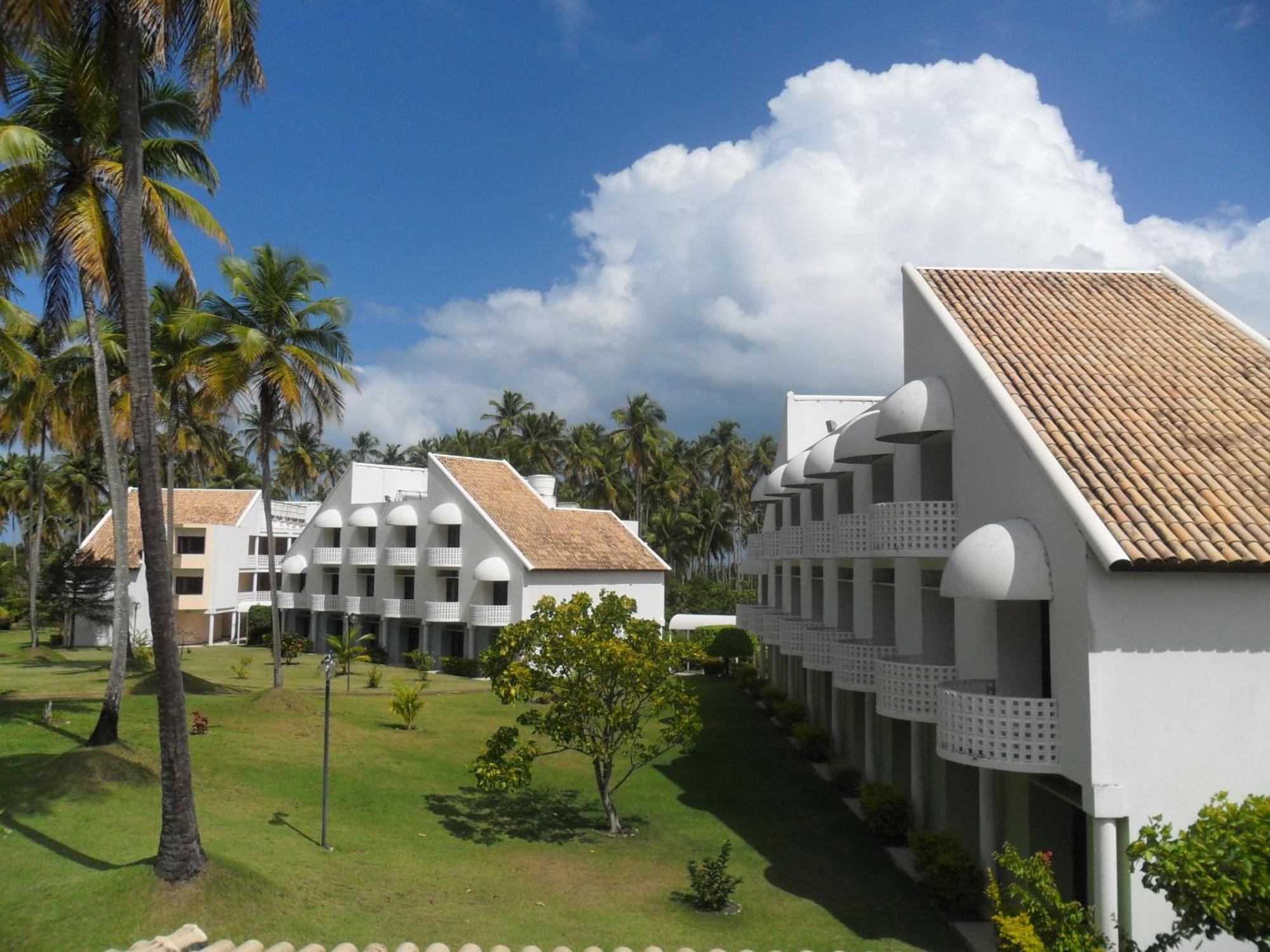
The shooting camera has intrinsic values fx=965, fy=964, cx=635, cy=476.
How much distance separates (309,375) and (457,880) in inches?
793

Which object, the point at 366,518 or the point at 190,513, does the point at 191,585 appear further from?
the point at 366,518

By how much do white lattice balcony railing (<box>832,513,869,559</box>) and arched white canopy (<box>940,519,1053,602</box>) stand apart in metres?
5.60

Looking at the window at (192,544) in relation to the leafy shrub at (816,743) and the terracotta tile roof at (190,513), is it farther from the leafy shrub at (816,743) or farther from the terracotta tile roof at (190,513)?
the leafy shrub at (816,743)

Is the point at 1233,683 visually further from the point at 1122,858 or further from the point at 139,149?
the point at 139,149

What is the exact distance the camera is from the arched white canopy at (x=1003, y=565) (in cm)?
1366

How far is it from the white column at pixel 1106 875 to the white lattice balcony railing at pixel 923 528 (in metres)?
5.69

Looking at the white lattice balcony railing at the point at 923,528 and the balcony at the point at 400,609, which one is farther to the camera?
the balcony at the point at 400,609

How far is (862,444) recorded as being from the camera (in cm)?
2038

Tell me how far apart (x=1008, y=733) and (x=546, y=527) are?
33.1m

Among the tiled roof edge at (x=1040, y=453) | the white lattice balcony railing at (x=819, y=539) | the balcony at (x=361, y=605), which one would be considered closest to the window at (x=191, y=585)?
the balcony at (x=361, y=605)

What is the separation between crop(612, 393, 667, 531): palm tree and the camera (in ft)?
237

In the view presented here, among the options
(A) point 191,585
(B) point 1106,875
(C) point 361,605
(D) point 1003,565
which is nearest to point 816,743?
(D) point 1003,565

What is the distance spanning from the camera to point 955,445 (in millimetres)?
17500

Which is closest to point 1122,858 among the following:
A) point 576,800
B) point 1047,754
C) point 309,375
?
point 1047,754
